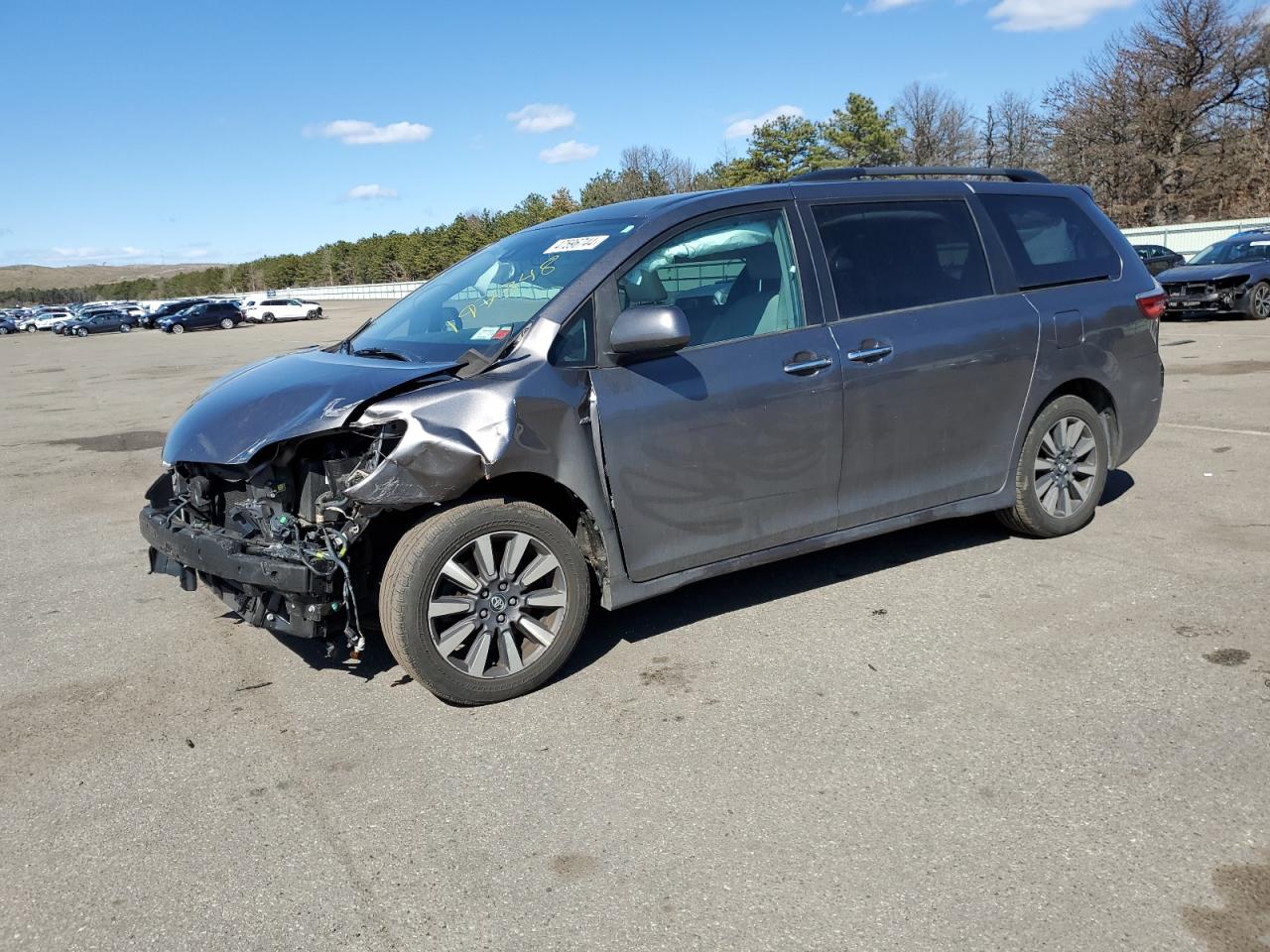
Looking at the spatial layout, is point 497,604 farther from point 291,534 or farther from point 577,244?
point 577,244

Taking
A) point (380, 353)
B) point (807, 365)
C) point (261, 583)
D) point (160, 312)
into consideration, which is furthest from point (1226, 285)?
point (160, 312)

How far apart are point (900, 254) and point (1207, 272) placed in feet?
56.4

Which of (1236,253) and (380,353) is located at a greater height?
(1236,253)

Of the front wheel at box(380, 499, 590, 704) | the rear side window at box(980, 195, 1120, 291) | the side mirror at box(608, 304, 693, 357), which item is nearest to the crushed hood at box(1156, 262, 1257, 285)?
the rear side window at box(980, 195, 1120, 291)

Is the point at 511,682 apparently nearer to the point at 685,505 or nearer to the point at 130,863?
the point at 685,505

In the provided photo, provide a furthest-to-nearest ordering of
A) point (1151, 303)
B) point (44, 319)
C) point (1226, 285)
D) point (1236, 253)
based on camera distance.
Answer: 1. point (44, 319)
2. point (1236, 253)
3. point (1226, 285)
4. point (1151, 303)

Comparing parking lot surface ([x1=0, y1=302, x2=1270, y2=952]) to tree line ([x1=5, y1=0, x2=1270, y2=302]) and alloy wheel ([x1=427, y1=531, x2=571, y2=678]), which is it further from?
tree line ([x1=5, y1=0, x2=1270, y2=302])

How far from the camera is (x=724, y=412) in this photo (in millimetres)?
4352

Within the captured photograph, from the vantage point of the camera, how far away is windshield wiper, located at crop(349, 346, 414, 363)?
14.7 feet

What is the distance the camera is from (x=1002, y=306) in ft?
17.4

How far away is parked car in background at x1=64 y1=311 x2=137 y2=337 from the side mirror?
→ 62.6m

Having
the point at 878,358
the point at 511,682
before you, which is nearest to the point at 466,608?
the point at 511,682

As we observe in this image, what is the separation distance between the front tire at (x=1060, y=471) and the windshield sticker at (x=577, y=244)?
8.41 feet

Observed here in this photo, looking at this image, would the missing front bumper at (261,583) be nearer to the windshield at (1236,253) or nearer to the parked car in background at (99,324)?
the windshield at (1236,253)
